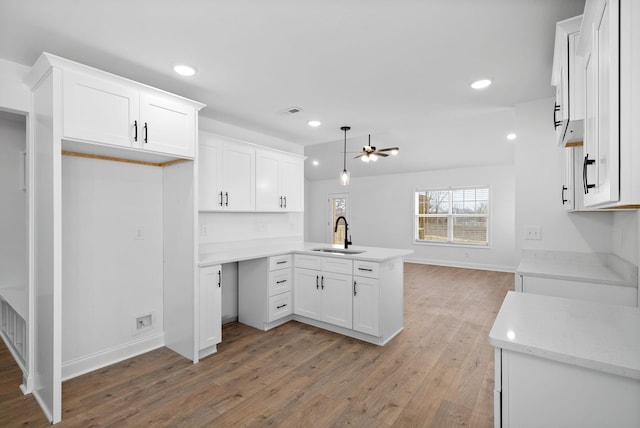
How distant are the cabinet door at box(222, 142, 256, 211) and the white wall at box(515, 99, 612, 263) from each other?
2886 mm

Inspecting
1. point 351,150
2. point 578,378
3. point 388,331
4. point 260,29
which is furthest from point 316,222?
point 578,378

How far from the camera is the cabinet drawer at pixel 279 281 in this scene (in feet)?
11.9

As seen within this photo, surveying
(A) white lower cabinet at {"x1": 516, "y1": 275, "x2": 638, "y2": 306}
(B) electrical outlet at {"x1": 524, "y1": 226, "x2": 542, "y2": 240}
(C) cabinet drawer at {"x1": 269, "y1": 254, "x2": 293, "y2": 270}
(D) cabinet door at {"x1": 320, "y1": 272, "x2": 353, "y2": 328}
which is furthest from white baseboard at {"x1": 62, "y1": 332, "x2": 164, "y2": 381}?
(B) electrical outlet at {"x1": 524, "y1": 226, "x2": 542, "y2": 240}

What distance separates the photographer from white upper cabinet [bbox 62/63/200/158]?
2.10 metres

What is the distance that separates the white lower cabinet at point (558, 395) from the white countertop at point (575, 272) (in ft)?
4.93

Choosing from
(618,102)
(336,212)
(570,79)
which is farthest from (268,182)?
(336,212)

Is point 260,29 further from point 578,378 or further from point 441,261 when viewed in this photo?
point 441,261

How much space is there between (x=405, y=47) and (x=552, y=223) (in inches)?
86.7

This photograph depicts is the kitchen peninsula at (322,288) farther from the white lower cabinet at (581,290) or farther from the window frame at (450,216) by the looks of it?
the window frame at (450,216)

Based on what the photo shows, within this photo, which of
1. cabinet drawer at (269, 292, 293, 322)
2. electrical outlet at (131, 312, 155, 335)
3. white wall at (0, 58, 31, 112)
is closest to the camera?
white wall at (0, 58, 31, 112)

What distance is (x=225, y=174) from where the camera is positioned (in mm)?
3482

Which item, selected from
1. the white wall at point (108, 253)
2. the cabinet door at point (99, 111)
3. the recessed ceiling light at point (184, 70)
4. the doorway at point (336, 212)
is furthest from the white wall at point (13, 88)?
the doorway at point (336, 212)

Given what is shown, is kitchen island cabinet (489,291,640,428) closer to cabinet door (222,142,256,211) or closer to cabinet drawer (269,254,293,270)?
cabinet drawer (269,254,293,270)

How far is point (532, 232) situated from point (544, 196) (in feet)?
1.19
